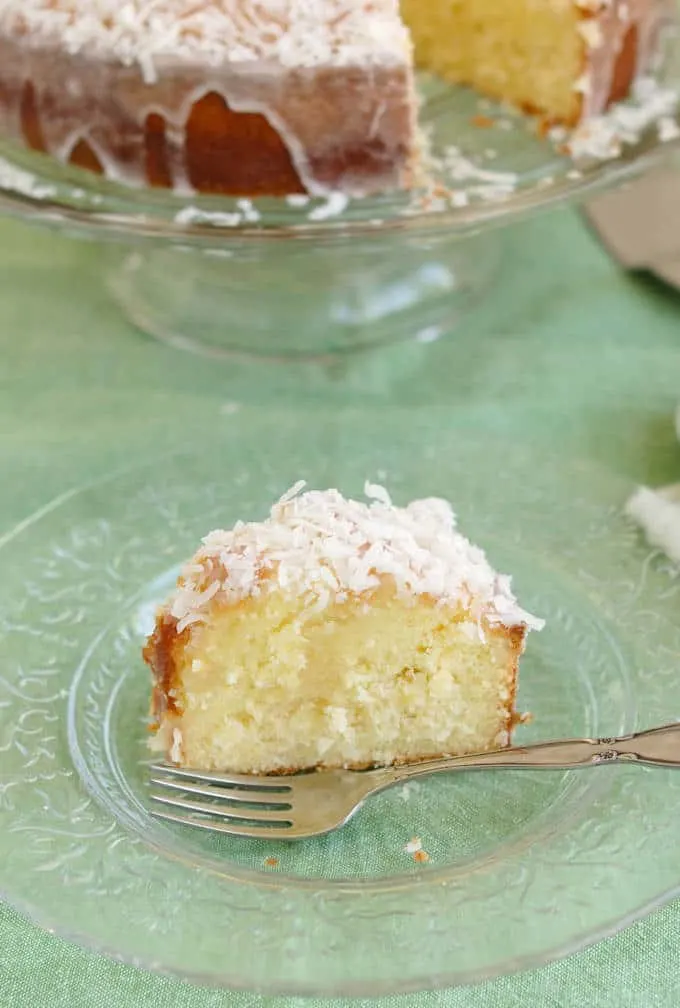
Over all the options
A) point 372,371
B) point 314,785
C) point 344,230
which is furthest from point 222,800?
point 372,371

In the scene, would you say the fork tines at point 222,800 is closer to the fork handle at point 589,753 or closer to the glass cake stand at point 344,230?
the fork handle at point 589,753

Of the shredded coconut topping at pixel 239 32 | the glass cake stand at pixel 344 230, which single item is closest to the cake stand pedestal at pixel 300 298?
the glass cake stand at pixel 344 230

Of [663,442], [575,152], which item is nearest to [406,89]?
[575,152]

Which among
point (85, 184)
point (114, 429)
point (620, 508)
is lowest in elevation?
point (114, 429)

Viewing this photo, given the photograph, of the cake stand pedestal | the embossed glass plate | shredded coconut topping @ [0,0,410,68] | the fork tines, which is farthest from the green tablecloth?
the fork tines

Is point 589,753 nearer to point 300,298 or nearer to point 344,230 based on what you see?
point 344,230

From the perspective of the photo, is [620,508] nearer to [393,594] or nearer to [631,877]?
[393,594]

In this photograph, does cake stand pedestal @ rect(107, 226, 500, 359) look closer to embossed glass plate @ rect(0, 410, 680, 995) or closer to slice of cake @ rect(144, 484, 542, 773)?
embossed glass plate @ rect(0, 410, 680, 995)
